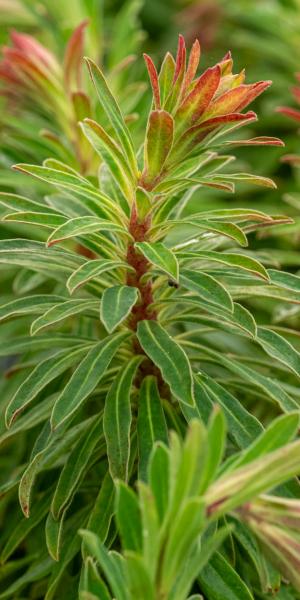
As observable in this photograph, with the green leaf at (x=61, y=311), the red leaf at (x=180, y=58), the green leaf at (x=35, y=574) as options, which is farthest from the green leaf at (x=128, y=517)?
the red leaf at (x=180, y=58)

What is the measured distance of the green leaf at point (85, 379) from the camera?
1.01 m

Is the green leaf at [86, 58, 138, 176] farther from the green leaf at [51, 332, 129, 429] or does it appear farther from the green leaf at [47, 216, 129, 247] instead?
the green leaf at [51, 332, 129, 429]

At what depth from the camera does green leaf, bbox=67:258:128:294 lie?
0.97 m

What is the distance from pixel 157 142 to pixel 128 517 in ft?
1.46

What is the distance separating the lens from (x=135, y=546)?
81 cm

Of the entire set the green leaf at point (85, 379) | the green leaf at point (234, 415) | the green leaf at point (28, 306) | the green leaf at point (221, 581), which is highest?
the green leaf at point (28, 306)

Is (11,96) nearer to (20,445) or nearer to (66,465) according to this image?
(20,445)

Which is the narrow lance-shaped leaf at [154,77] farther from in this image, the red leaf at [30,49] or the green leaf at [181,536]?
the red leaf at [30,49]

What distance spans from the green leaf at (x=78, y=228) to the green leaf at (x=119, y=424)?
7.9 inches

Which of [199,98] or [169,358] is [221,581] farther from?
[199,98]

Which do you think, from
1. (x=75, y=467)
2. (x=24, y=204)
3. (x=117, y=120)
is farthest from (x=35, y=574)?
(x=117, y=120)

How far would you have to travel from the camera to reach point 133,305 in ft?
3.39

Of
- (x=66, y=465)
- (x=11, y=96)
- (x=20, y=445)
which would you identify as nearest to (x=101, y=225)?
(x=66, y=465)

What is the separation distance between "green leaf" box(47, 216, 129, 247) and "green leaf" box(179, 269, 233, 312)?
0.10 meters
